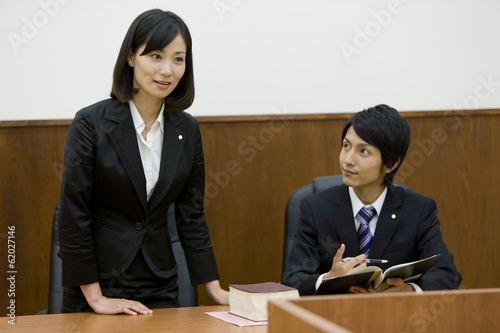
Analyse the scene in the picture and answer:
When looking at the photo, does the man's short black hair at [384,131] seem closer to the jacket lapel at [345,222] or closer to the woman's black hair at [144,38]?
the jacket lapel at [345,222]

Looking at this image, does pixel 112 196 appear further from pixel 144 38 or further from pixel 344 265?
pixel 344 265

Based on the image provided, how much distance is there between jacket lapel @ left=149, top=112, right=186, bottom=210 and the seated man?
1.81 ft

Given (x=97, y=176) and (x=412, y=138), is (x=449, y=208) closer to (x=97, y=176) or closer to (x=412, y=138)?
(x=412, y=138)

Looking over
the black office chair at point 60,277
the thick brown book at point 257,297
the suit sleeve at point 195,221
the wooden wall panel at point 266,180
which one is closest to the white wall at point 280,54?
the wooden wall panel at point 266,180

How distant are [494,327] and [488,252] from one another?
6.88 ft

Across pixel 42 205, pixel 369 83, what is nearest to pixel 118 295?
pixel 42 205

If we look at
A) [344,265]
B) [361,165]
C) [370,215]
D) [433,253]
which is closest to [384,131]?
[361,165]

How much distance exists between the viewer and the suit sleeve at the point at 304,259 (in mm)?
2031

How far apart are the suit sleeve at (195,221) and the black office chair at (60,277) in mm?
246

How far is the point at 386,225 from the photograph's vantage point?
2.15 meters

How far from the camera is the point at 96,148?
185 cm

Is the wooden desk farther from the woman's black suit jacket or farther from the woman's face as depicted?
the woman's face

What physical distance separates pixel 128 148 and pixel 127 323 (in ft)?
1.80

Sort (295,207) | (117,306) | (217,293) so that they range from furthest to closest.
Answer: (295,207) < (217,293) < (117,306)
